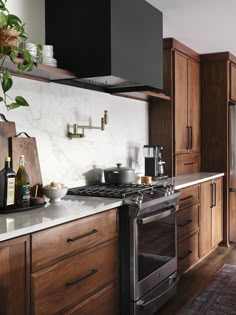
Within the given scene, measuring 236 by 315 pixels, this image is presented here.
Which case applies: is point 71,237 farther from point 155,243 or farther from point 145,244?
point 155,243

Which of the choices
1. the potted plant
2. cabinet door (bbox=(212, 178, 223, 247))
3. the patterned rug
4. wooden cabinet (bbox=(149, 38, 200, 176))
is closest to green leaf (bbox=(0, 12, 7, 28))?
the potted plant

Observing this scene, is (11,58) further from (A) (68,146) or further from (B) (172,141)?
(B) (172,141)

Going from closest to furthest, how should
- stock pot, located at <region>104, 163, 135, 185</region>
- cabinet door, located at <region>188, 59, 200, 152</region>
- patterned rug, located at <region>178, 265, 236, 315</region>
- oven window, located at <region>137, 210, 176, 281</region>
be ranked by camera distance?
oven window, located at <region>137, 210, 176, 281</region>, patterned rug, located at <region>178, 265, 236, 315</region>, stock pot, located at <region>104, 163, 135, 185</region>, cabinet door, located at <region>188, 59, 200, 152</region>

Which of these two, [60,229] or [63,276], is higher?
[60,229]

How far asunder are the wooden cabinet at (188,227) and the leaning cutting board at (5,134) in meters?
1.65

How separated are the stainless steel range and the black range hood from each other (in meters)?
0.85

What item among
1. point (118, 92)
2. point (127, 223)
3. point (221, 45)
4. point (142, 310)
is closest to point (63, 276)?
point (127, 223)

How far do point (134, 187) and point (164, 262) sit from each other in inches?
23.8

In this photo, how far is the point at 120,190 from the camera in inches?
115

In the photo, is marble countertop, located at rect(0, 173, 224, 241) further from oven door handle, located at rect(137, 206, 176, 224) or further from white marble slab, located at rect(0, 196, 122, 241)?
oven door handle, located at rect(137, 206, 176, 224)

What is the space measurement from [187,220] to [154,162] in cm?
63

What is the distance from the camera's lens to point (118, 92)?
3594mm

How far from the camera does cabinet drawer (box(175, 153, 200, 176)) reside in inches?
175

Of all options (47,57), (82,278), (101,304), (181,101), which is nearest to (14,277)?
(82,278)
